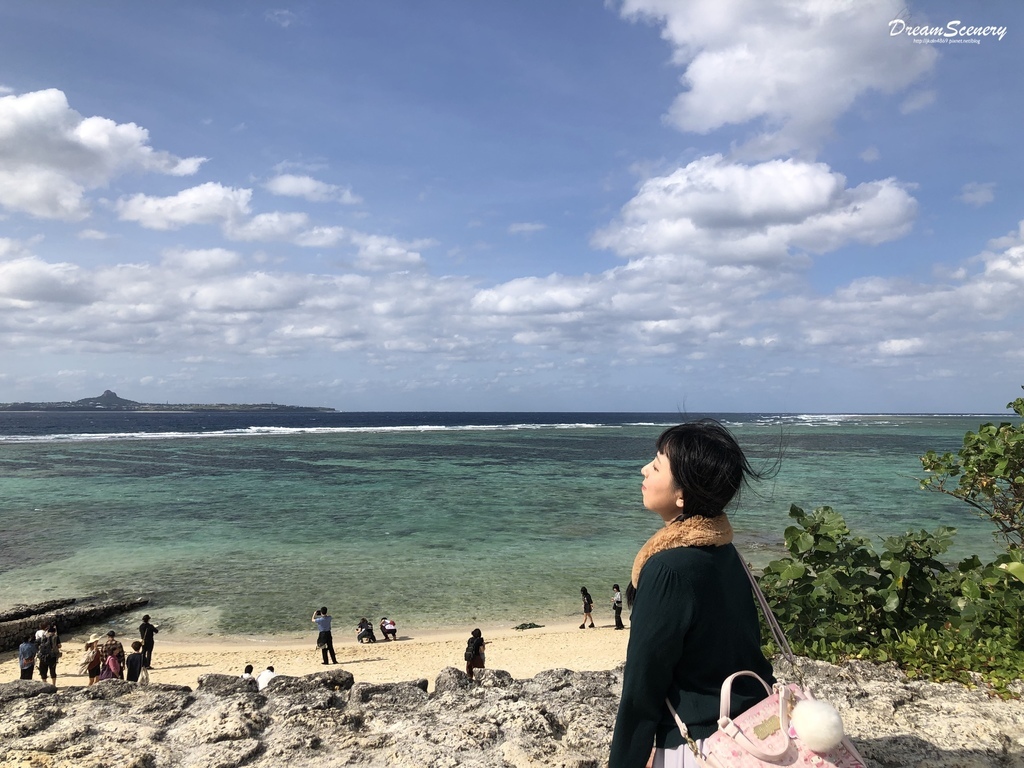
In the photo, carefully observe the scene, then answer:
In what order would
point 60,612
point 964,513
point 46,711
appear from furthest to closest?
1. point 964,513
2. point 60,612
3. point 46,711

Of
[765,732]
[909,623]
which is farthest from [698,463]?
[909,623]

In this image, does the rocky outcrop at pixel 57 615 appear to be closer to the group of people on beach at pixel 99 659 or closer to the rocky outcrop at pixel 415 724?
the group of people on beach at pixel 99 659

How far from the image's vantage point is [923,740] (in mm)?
3396

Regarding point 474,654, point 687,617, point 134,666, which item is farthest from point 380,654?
point 687,617

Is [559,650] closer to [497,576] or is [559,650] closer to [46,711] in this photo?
[497,576]

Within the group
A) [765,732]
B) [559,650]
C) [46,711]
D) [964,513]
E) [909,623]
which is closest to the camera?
[765,732]

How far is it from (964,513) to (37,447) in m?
82.2

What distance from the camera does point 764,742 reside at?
1.72 meters

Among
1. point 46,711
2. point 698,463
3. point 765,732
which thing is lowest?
point 46,711

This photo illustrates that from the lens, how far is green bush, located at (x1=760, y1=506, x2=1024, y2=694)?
4266 millimetres

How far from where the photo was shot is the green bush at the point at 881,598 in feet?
14.0

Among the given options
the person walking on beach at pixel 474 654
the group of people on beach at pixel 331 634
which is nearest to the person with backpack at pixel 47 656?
the group of people on beach at pixel 331 634

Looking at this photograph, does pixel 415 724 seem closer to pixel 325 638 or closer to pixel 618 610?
pixel 325 638

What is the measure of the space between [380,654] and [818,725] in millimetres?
12992
